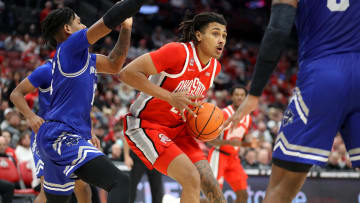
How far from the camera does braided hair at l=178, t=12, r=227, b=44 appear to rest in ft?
15.3

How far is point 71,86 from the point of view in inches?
163

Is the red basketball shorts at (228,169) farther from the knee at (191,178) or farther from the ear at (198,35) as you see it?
the knee at (191,178)

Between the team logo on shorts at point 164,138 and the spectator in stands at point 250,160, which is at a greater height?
the team logo on shorts at point 164,138

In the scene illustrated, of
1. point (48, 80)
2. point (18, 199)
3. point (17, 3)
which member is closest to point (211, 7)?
point (17, 3)

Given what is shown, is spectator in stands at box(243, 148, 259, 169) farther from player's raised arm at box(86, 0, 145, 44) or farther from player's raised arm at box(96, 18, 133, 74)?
player's raised arm at box(86, 0, 145, 44)

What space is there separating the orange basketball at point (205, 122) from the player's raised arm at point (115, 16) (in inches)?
43.9

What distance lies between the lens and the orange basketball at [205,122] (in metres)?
4.41

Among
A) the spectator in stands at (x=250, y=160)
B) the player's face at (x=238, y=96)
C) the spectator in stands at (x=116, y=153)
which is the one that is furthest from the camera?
the spectator in stands at (x=250, y=160)

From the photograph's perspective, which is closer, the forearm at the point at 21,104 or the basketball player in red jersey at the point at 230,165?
the forearm at the point at 21,104

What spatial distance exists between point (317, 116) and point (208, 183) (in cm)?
194

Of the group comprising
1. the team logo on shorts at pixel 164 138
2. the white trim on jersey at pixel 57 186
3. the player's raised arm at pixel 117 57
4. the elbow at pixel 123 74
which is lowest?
the white trim on jersey at pixel 57 186

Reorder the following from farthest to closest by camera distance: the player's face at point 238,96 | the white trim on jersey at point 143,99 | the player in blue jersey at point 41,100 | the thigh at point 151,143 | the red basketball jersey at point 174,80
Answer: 1. the player's face at point 238,96
2. the player in blue jersey at point 41,100
3. the white trim on jersey at point 143,99
4. the red basketball jersey at point 174,80
5. the thigh at point 151,143

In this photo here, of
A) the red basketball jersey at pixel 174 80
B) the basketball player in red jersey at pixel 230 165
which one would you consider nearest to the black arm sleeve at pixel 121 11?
the red basketball jersey at pixel 174 80

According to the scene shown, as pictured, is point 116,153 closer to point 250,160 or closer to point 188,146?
point 250,160
